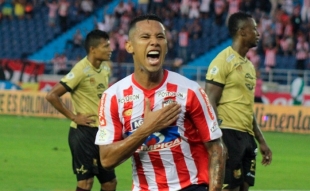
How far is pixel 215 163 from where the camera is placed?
534cm

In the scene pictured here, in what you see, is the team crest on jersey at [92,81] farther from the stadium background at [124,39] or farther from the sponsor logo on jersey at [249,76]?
the stadium background at [124,39]

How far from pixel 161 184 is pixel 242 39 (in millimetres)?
3713

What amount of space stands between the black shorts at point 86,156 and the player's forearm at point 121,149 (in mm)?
4295

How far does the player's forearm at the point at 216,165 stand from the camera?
5312mm

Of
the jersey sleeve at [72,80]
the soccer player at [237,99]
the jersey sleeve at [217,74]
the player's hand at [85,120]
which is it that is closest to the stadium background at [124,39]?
the jersey sleeve at [72,80]

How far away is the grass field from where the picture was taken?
12406 millimetres

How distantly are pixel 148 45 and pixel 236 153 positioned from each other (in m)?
3.70

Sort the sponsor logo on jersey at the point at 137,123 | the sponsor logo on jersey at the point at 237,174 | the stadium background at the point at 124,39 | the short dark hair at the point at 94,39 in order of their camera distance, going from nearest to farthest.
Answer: the sponsor logo on jersey at the point at 137,123, the sponsor logo on jersey at the point at 237,174, the short dark hair at the point at 94,39, the stadium background at the point at 124,39

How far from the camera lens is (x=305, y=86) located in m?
27.1

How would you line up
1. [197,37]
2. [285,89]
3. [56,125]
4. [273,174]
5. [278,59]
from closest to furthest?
[273,174], [56,125], [285,89], [278,59], [197,37]

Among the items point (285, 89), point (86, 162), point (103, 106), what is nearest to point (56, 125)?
Result: point (285, 89)

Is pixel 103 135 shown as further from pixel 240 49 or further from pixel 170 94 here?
pixel 240 49

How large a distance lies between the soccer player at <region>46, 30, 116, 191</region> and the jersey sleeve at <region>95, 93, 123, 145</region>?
4278 millimetres

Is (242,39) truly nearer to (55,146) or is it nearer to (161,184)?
(161,184)
